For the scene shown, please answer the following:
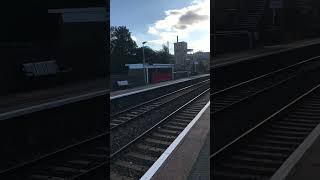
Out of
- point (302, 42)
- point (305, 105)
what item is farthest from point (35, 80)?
point (305, 105)

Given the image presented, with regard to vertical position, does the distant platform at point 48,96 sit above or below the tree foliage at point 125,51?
below

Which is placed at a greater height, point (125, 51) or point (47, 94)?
point (125, 51)

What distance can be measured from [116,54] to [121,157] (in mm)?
680

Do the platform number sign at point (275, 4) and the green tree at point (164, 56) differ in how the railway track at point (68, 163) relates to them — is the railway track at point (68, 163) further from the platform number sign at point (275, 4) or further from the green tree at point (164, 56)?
the platform number sign at point (275, 4)

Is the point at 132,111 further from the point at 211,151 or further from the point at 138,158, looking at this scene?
the point at 211,151

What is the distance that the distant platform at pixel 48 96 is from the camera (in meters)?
2.53

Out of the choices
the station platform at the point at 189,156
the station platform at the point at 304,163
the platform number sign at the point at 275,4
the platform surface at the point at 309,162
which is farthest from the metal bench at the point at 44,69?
the platform surface at the point at 309,162

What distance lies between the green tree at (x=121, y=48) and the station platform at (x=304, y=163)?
6.77ft

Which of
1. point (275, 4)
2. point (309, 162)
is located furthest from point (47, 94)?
point (309, 162)

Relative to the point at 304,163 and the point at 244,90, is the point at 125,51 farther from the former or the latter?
the point at 304,163

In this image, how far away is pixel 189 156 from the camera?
3.25 m

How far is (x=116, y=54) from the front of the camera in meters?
2.76

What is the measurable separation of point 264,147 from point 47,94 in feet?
9.90

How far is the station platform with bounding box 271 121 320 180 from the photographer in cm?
425
